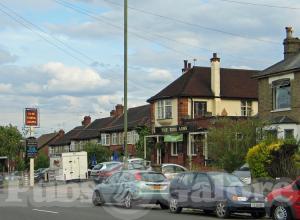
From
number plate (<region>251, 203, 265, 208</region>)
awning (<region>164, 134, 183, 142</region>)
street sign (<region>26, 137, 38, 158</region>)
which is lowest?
number plate (<region>251, 203, 265, 208</region>)

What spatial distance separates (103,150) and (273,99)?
36895mm

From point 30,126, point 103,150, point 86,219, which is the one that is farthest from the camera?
point 103,150

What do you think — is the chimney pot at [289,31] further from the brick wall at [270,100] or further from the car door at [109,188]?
the car door at [109,188]

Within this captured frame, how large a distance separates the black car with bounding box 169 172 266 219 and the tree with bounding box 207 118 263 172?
1056cm

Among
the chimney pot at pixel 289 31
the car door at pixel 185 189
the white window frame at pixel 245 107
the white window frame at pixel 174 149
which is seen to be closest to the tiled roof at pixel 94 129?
the white window frame at pixel 245 107

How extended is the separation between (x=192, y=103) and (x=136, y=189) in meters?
35.7

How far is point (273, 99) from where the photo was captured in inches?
1529

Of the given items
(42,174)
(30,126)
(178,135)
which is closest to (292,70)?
(178,135)

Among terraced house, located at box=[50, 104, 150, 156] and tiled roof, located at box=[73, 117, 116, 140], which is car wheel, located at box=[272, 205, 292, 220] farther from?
tiled roof, located at box=[73, 117, 116, 140]

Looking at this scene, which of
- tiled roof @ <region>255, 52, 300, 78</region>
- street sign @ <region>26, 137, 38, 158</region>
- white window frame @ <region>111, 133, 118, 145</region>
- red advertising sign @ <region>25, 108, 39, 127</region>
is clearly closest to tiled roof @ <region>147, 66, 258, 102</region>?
red advertising sign @ <region>25, 108, 39, 127</region>

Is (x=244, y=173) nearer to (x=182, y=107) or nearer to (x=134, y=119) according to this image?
(x=182, y=107)

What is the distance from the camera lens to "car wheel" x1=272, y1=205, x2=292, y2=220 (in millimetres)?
16156

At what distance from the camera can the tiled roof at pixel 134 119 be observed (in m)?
72.9

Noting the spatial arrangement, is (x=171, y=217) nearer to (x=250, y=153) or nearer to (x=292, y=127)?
(x=250, y=153)
